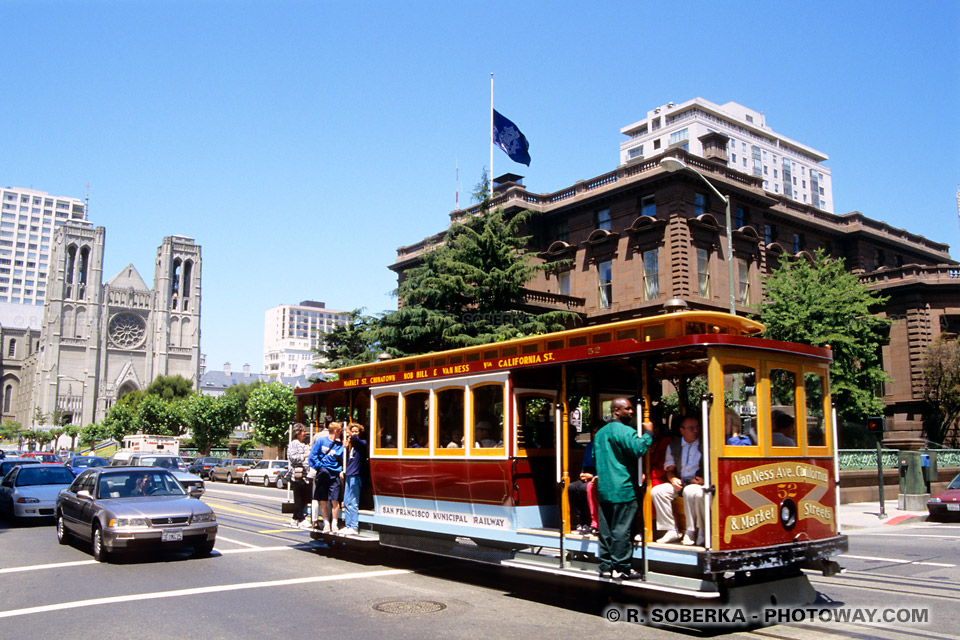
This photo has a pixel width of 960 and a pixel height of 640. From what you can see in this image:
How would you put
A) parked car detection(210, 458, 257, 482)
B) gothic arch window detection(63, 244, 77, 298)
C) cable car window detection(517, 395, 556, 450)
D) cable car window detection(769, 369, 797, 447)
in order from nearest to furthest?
1. cable car window detection(769, 369, 797, 447)
2. cable car window detection(517, 395, 556, 450)
3. parked car detection(210, 458, 257, 482)
4. gothic arch window detection(63, 244, 77, 298)

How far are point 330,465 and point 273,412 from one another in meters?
41.7

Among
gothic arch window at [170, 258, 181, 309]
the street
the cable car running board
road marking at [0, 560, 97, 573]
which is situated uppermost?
gothic arch window at [170, 258, 181, 309]

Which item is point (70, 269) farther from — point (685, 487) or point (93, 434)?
point (685, 487)

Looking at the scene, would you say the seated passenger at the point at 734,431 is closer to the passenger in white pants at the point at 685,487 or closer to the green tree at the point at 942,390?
the passenger in white pants at the point at 685,487

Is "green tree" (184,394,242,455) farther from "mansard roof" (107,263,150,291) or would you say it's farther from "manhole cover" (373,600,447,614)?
"mansard roof" (107,263,150,291)

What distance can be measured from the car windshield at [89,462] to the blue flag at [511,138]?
2507 cm

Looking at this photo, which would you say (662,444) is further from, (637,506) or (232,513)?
(232,513)

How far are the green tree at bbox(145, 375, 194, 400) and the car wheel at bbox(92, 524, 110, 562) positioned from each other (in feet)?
337

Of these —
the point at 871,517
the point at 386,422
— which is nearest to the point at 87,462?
the point at 386,422

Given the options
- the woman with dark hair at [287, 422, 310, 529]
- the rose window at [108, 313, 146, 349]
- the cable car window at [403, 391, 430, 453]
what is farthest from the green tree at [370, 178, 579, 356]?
the rose window at [108, 313, 146, 349]

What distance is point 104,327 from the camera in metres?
132

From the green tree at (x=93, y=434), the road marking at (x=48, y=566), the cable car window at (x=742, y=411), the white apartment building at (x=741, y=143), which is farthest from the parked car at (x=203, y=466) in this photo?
the white apartment building at (x=741, y=143)

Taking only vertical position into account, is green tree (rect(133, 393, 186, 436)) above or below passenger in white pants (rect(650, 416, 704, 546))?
above

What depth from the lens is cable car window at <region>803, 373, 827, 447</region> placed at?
8633mm
